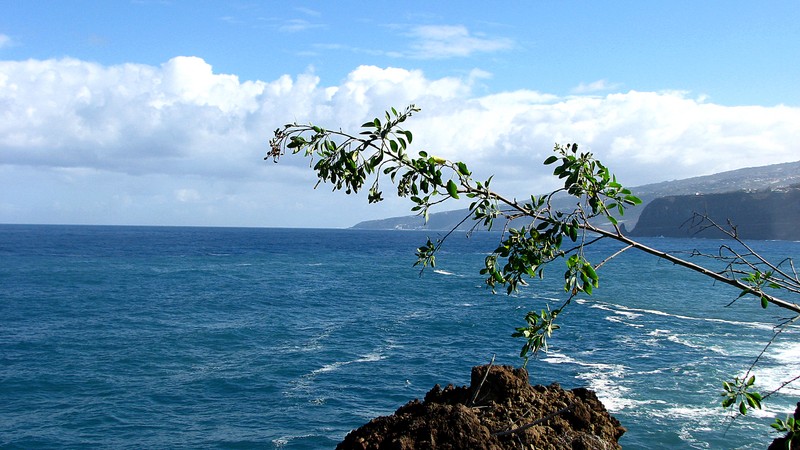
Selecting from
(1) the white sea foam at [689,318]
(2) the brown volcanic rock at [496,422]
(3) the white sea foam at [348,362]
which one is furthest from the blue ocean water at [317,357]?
(2) the brown volcanic rock at [496,422]

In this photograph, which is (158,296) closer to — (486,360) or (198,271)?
(198,271)

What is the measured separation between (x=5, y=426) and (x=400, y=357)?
16.8m

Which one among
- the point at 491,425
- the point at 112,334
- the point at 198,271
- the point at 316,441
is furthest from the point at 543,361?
the point at 198,271

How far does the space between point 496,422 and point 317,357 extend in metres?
21.0

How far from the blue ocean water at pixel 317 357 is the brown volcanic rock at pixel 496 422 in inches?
170

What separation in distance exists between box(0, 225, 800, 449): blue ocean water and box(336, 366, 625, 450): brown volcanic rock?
Answer: 4316 millimetres

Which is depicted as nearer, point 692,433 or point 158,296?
point 692,433

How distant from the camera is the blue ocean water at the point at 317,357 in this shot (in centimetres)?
2247

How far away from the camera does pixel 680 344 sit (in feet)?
117

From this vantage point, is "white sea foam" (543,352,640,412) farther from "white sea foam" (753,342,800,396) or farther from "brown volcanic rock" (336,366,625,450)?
"brown volcanic rock" (336,366,625,450)

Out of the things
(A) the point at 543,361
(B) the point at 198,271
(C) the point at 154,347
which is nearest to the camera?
(A) the point at 543,361

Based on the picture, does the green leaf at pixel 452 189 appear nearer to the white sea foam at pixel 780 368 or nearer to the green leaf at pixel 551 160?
the green leaf at pixel 551 160

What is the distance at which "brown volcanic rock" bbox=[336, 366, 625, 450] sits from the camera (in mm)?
10961

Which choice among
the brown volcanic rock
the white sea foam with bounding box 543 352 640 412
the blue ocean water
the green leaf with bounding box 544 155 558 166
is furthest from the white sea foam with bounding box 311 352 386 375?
the green leaf with bounding box 544 155 558 166
